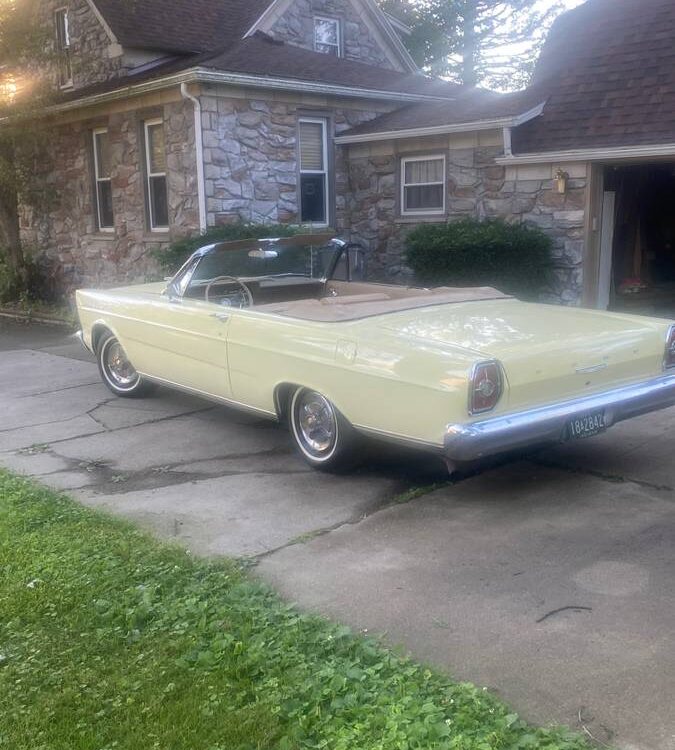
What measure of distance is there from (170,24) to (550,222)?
27.0ft

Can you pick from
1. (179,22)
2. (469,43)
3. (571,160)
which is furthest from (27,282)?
(469,43)

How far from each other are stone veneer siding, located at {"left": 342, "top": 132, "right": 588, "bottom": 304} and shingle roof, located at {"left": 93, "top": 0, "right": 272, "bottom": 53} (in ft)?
12.1

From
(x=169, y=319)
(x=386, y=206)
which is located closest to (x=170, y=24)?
(x=386, y=206)

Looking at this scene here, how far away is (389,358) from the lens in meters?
4.97

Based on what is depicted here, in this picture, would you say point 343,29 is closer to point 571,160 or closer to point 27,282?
point 27,282

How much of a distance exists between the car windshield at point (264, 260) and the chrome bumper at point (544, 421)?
3.07 meters

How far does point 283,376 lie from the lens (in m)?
5.76

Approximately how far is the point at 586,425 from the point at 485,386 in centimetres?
82

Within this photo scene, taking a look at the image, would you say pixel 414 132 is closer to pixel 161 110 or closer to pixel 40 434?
pixel 161 110

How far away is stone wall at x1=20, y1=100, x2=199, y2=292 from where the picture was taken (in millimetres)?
12922

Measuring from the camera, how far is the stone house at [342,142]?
11898 millimetres

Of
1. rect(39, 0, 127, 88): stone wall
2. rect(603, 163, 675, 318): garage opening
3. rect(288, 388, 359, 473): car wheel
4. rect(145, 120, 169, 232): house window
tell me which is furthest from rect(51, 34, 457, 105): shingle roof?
rect(288, 388, 359, 473): car wheel

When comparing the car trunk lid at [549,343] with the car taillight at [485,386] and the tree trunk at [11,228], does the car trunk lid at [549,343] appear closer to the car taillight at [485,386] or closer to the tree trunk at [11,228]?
the car taillight at [485,386]

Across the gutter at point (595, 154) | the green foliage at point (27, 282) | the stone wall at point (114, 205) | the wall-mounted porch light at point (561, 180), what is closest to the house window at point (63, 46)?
the stone wall at point (114, 205)
